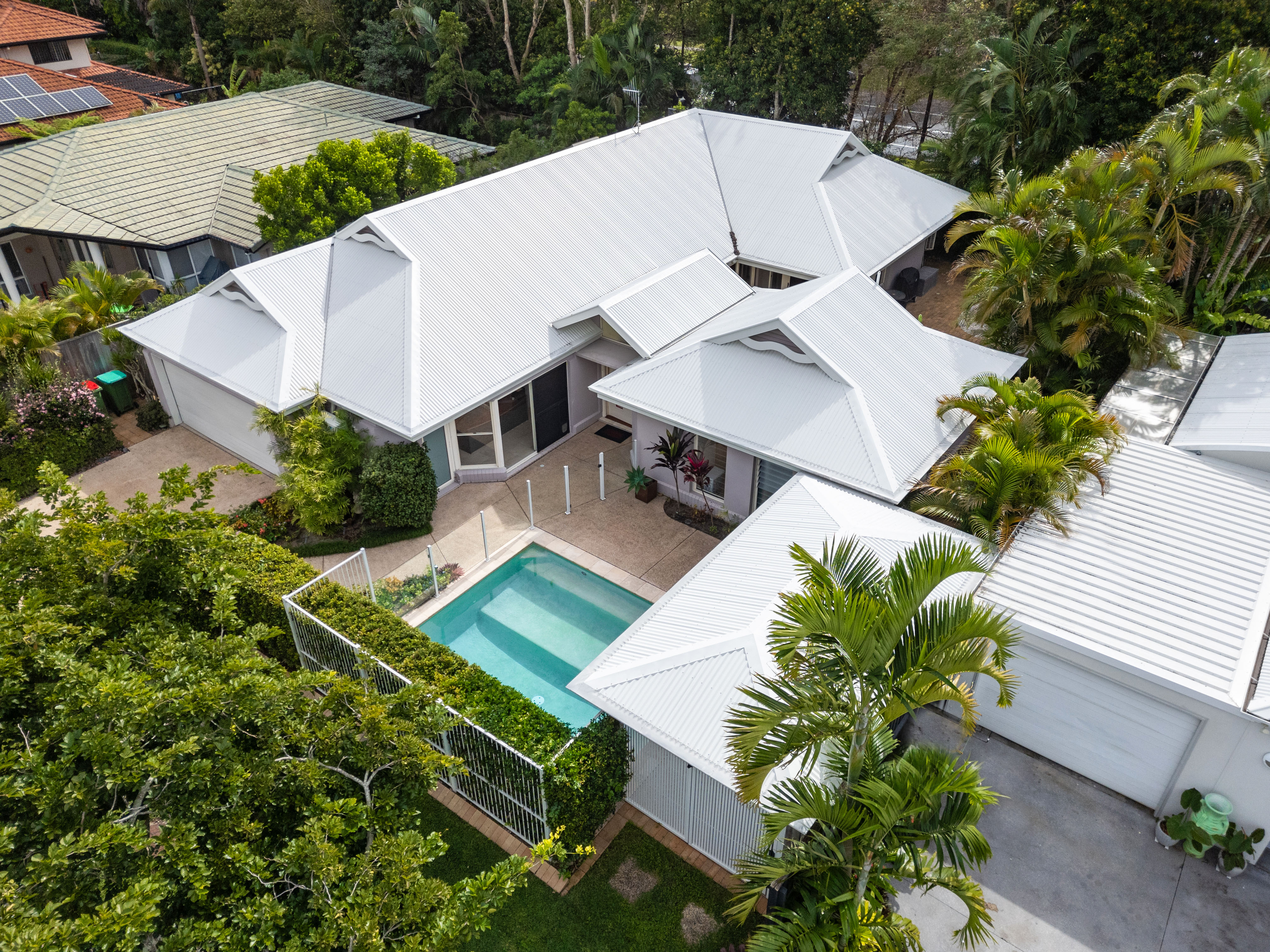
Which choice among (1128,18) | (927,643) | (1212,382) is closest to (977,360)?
(1212,382)

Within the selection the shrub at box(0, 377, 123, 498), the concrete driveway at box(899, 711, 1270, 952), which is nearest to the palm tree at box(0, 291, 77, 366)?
the shrub at box(0, 377, 123, 498)

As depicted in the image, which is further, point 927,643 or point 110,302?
point 110,302

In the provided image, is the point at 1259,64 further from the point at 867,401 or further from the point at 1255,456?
the point at 867,401

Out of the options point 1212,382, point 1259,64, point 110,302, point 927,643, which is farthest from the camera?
point 110,302

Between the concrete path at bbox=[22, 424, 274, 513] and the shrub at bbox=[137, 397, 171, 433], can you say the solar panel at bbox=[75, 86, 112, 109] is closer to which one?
the shrub at bbox=[137, 397, 171, 433]

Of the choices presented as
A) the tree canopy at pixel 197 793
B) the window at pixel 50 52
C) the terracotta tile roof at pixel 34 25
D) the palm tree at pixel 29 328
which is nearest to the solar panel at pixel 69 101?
the terracotta tile roof at pixel 34 25

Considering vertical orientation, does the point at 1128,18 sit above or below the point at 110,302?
above

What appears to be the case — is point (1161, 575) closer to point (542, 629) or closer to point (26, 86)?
point (542, 629)
